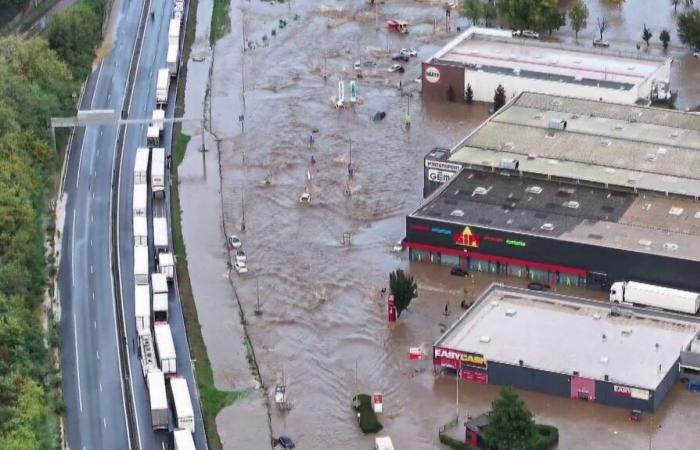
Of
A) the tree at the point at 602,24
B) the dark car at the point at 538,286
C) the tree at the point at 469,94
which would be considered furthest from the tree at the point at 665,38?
the dark car at the point at 538,286

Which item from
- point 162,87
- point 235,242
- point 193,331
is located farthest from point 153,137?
point 193,331

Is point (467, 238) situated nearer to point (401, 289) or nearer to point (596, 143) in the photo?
point (401, 289)

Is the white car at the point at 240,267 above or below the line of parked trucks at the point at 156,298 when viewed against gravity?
below

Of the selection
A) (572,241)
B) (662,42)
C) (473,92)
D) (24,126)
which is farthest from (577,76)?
(24,126)

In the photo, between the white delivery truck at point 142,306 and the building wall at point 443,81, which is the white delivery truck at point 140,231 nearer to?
the white delivery truck at point 142,306

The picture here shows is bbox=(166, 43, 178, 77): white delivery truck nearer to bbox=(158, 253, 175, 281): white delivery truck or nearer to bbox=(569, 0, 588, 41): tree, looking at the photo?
bbox=(569, 0, 588, 41): tree

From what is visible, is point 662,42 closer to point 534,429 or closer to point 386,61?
point 386,61
